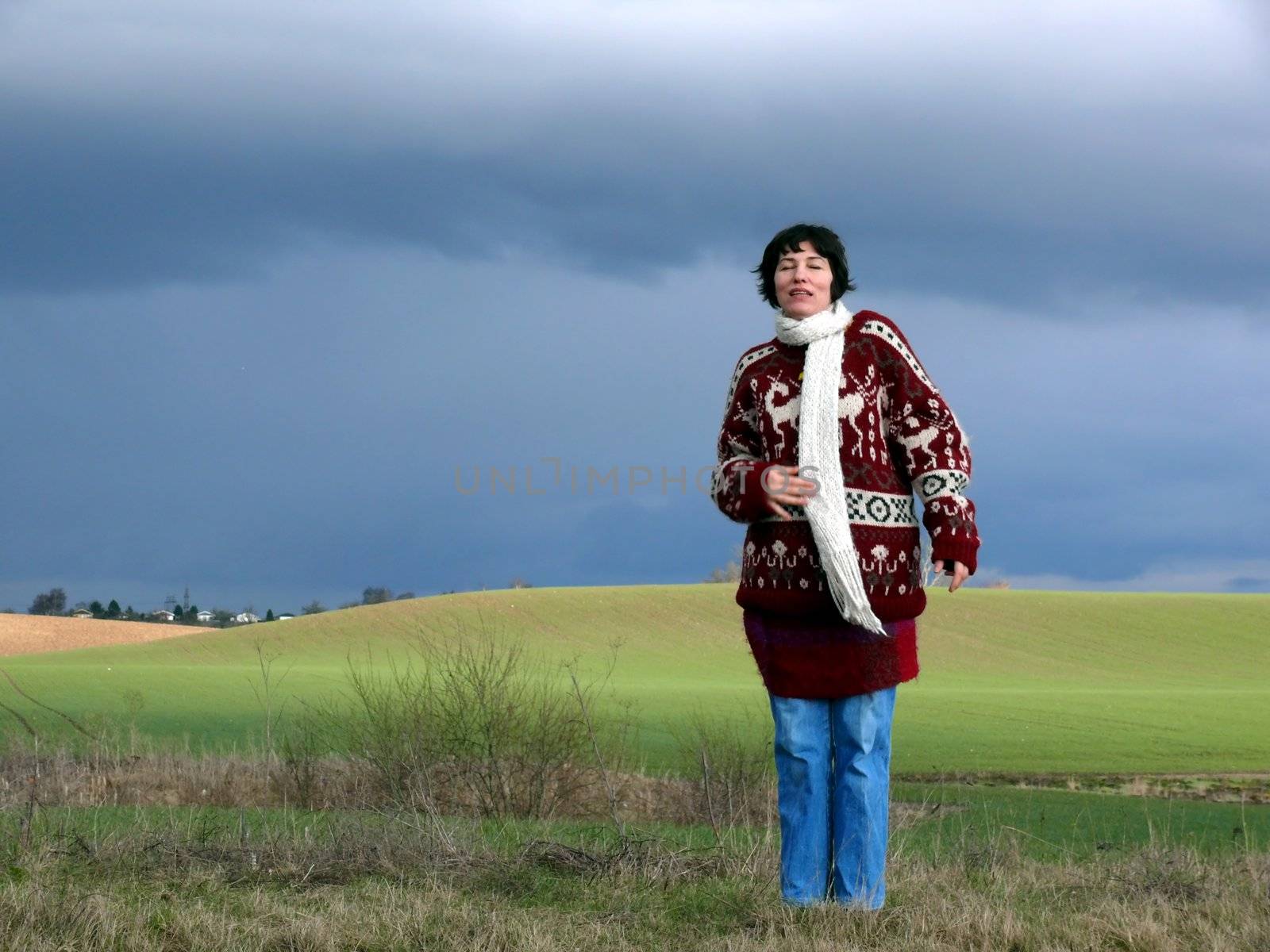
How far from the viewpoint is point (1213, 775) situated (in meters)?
18.3

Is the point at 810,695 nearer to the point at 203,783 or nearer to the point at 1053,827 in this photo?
the point at 1053,827

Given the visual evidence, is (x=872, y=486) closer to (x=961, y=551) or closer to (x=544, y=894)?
(x=961, y=551)

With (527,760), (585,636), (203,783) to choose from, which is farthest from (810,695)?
(585,636)

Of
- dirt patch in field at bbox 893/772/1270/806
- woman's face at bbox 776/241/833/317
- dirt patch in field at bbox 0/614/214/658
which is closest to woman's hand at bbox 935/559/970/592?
woman's face at bbox 776/241/833/317

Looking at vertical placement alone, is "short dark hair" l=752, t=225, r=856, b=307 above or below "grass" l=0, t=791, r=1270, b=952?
above

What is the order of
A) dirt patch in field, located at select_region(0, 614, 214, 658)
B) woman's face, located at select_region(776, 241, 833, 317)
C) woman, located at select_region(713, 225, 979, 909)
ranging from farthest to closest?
dirt patch in field, located at select_region(0, 614, 214, 658) < woman's face, located at select_region(776, 241, 833, 317) < woman, located at select_region(713, 225, 979, 909)

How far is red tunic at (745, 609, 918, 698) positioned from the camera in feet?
16.5

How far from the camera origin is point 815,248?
5316 millimetres

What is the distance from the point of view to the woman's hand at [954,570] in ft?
16.5

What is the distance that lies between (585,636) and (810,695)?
3808 cm

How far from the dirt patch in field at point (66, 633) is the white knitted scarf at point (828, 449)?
165ft

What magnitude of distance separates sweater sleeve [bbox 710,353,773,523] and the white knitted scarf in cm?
20

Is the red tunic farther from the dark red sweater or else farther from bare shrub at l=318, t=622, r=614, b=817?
bare shrub at l=318, t=622, r=614, b=817

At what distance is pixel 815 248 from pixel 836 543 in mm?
1234
